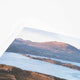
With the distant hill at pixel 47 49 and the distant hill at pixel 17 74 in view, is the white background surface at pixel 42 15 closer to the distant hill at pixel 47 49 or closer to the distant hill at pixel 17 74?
the distant hill at pixel 47 49

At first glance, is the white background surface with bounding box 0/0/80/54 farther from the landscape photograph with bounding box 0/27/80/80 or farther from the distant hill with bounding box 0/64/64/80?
the distant hill with bounding box 0/64/64/80

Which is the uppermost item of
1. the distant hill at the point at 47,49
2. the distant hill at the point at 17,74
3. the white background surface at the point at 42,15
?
the white background surface at the point at 42,15

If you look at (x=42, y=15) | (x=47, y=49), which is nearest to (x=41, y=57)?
(x=47, y=49)

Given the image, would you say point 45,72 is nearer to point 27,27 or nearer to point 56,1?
point 27,27

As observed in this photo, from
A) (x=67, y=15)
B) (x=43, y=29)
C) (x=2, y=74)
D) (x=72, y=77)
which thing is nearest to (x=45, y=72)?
(x=72, y=77)

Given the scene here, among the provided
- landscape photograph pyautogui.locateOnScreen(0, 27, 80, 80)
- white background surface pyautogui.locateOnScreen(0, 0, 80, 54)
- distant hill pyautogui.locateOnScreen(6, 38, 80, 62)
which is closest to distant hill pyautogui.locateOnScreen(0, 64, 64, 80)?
landscape photograph pyautogui.locateOnScreen(0, 27, 80, 80)

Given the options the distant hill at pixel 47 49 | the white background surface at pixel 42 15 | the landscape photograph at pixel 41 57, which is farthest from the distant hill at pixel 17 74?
the white background surface at pixel 42 15
